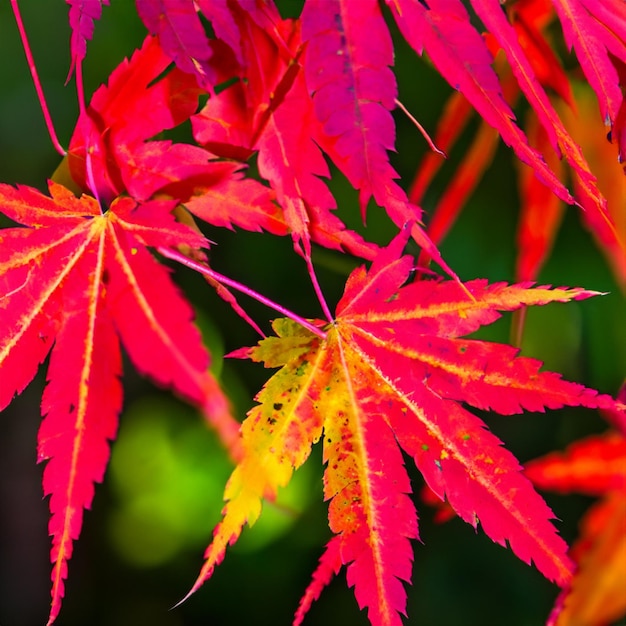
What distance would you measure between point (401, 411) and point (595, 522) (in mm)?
216

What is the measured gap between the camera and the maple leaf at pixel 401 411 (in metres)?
0.32

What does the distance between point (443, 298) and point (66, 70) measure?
12.2 inches

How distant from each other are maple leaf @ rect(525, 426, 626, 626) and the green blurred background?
0.01 m

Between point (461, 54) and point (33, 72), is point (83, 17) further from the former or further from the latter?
point (461, 54)

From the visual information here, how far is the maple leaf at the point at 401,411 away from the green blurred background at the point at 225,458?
7 cm

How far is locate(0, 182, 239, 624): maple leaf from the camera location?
1.07ft

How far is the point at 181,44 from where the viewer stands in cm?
30

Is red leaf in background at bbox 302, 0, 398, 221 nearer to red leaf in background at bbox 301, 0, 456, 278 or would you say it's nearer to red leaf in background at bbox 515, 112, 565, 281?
red leaf in background at bbox 301, 0, 456, 278

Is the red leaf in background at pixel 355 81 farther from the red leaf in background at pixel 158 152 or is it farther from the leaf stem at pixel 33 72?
the leaf stem at pixel 33 72

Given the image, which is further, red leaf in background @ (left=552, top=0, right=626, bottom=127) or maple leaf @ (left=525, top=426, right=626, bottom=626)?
maple leaf @ (left=525, top=426, right=626, bottom=626)


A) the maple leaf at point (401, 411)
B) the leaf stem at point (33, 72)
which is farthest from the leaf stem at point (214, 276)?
the leaf stem at point (33, 72)

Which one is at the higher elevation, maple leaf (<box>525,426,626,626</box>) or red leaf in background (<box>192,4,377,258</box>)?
red leaf in background (<box>192,4,377,258</box>)

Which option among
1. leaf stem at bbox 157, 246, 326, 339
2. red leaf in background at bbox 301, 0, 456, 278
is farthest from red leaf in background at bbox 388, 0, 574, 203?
leaf stem at bbox 157, 246, 326, 339

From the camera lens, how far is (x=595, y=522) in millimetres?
431
